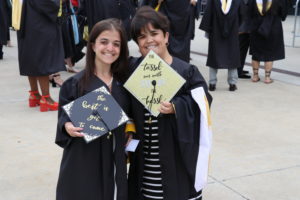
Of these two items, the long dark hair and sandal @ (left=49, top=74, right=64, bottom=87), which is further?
sandal @ (left=49, top=74, right=64, bottom=87)

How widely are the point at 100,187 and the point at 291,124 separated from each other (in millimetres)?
3303

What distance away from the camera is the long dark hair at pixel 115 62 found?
238 centimetres

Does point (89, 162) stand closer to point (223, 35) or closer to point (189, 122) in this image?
point (189, 122)

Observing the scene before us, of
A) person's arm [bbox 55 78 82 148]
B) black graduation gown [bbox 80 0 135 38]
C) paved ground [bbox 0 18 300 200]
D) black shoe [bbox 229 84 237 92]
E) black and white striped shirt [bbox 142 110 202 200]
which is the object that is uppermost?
black graduation gown [bbox 80 0 135 38]

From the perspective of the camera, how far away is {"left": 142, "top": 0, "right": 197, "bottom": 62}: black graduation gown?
249 inches

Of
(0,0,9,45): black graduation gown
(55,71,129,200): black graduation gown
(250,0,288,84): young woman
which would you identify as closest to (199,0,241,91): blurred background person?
(250,0,288,84): young woman

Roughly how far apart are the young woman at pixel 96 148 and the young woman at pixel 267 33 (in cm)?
504

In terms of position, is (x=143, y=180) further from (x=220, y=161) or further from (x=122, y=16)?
(x=122, y=16)

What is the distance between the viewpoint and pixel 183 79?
91.6 inches

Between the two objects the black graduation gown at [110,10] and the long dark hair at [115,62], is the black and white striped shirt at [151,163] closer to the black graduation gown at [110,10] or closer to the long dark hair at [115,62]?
the long dark hair at [115,62]

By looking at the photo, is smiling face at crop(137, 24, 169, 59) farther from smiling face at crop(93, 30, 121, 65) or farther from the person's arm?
the person's arm

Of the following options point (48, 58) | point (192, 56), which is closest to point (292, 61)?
point (192, 56)

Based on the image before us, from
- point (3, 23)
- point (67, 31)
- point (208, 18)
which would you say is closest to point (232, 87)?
point (208, 18)

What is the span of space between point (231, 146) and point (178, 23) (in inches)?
97.5
